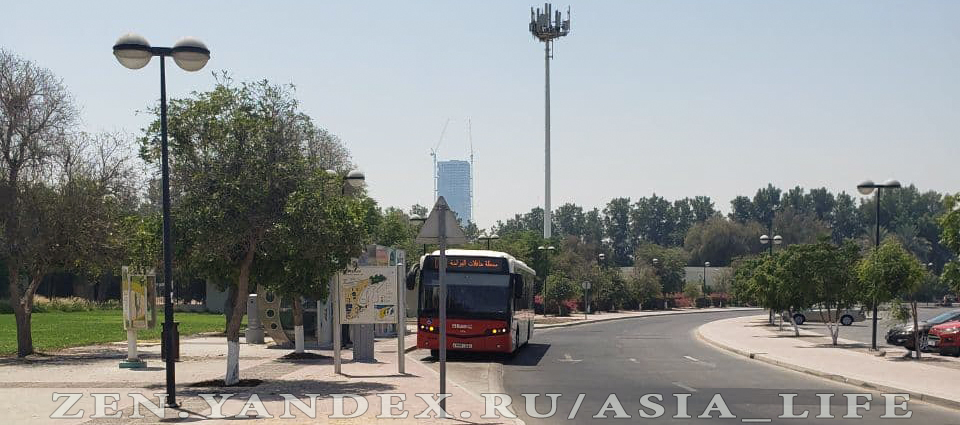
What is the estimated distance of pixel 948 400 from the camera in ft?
57.0

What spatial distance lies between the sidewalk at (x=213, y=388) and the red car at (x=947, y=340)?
1612 centimetres

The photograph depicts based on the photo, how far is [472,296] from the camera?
1141 inches

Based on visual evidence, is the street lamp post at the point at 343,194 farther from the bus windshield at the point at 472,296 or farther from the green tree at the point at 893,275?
the green tree at the point at 893,275

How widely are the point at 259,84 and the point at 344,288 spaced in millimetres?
5494

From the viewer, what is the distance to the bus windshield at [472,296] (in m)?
28.9

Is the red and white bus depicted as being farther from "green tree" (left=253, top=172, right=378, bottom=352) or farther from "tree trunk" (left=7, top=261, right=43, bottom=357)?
"tree trunk" (left=7, top=261, right=43, bottom=357)

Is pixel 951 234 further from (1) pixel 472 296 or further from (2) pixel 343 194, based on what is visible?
(2) pixel 343 194

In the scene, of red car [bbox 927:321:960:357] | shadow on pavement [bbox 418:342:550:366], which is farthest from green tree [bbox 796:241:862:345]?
shadow on pavement [bbox 418:342:550:366]

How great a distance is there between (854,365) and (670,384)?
744 cm

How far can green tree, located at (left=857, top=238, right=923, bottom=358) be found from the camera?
28.7 m

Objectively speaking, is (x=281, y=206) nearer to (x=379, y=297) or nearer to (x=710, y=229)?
(x=379, y=297)

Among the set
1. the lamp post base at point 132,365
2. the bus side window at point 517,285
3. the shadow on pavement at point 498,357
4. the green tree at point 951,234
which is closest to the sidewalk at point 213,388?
the lamp post base at point 132,365

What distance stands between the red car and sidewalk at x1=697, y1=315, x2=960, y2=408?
78 cm

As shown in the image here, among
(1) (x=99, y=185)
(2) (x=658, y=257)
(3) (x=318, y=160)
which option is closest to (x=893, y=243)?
(3) (x=318, y=160)
